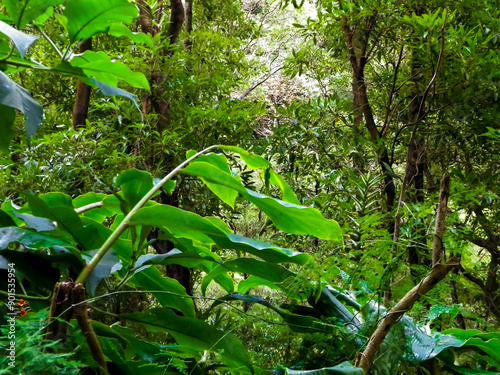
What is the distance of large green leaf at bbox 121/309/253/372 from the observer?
52cm

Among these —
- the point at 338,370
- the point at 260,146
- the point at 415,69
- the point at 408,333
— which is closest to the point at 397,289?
the point at 408,333

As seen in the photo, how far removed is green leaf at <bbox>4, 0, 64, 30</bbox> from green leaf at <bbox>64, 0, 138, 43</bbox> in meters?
0.02

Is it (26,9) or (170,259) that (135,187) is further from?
(26,9)

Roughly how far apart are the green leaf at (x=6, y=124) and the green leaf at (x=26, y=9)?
0.09 m

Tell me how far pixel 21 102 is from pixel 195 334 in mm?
300

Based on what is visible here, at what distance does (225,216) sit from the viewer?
1867 millimetres

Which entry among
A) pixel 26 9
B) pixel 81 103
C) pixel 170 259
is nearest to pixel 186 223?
pixel 170 259

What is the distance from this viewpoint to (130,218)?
0.50m

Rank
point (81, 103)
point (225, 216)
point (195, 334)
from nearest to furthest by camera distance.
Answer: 1. point (195, 334)
2. point (81, 103)
3. point (225, 216)

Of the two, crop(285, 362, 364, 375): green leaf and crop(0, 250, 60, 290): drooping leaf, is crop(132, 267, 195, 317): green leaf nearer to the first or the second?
crop(0, 250, 60, 290): drooping leaf

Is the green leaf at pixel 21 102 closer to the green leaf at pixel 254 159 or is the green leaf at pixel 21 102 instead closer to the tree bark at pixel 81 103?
the green leaf at pixel 254 159

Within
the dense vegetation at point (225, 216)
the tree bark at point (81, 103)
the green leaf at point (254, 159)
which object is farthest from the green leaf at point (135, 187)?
the tree bark at point (81, 103)

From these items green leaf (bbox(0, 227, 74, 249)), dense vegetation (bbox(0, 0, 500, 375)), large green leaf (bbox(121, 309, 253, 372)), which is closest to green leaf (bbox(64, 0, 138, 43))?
dense vegetation (bbox(0, 0, 500, 375))

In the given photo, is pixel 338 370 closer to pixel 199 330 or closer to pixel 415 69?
pixel 199 330
